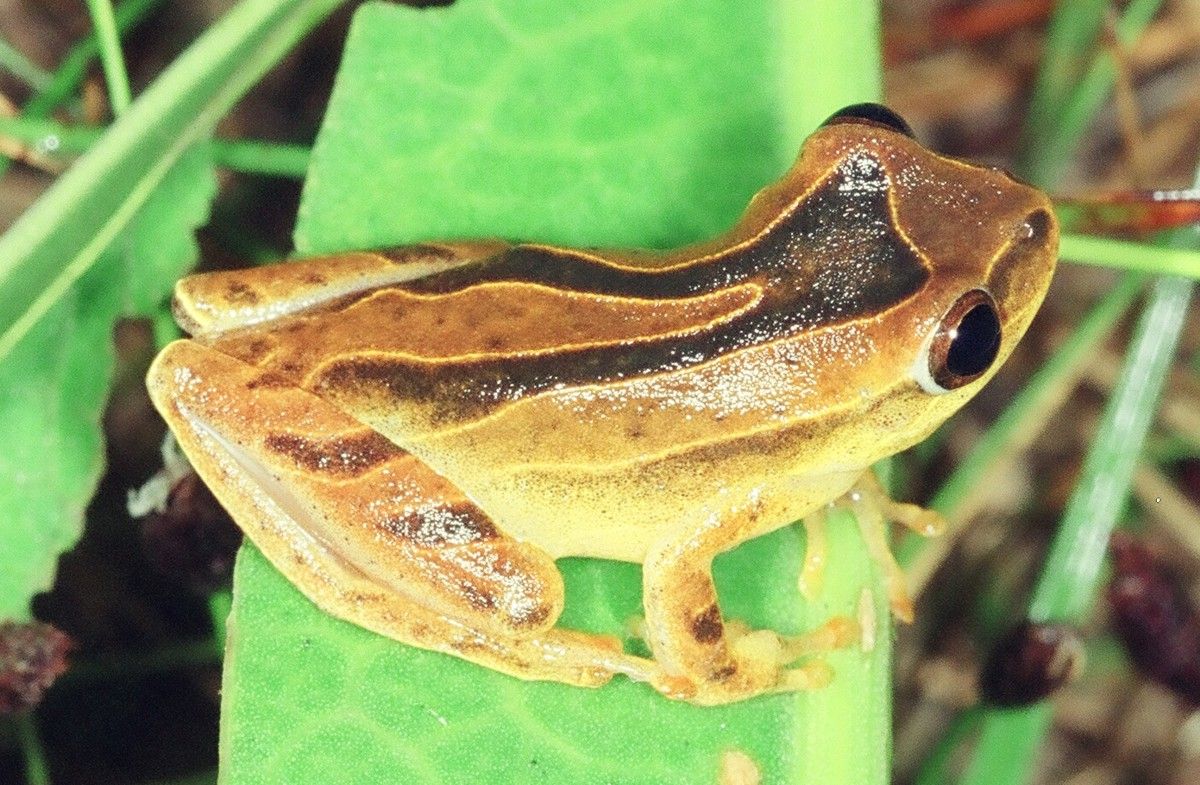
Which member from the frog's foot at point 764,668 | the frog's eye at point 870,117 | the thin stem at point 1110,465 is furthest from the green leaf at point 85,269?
the thin stem at point 1110,465

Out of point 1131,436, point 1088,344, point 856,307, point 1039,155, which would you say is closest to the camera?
point 856,307

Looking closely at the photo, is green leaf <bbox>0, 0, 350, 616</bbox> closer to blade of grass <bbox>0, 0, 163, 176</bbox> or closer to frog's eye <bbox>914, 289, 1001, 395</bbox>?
blade of grass <bbox>0, 0, 163, 176</bbox>

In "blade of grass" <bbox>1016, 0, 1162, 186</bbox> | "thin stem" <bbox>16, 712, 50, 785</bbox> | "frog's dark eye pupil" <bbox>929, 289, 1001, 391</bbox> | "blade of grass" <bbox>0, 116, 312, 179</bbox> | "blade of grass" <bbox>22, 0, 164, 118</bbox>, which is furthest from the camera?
"blade of grass" <bbox>1016, 0, 1162, 186</bbox>

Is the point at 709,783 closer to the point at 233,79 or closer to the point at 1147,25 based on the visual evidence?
the point at 233,79

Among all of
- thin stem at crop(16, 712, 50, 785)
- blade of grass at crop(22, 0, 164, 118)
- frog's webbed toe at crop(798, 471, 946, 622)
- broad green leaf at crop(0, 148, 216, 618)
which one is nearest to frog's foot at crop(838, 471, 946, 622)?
frog's webbed toe at crop(798, 471, 946, 622)

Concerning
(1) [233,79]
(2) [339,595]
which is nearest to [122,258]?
(1) [233,79]

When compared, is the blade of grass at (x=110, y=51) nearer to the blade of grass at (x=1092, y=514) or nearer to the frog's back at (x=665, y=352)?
the frog's back at (x=665, y=352)

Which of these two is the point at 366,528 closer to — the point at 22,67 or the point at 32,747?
the point at 32,747
